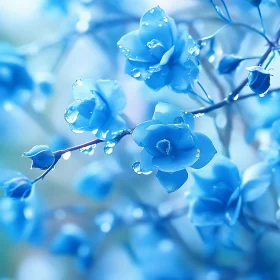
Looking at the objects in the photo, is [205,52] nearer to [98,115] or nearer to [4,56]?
[98,115]

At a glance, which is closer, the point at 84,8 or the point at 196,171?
the point at 196,171

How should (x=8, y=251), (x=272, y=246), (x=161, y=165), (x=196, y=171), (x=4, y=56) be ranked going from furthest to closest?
(x=8, y=251)
(x=272, y=246)
(x=4, y=56)
(x=196, y=171)
(x=161, y=165)

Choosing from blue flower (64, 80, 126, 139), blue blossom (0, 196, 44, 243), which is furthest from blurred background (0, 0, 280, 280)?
blue flower (64, 80, 126, 139)

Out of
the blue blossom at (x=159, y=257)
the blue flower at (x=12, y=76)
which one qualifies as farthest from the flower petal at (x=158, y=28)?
the blue blossom at (x=159, y=257)

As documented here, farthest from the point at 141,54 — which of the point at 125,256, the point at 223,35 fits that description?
the point at 125,256

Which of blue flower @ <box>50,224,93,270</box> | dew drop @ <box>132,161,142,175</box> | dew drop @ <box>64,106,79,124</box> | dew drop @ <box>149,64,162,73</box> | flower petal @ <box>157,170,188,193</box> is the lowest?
blue flower @ <box>50,224,93,270</box>

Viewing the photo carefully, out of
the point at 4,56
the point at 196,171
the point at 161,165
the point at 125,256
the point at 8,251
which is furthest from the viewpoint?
the point at 8,251

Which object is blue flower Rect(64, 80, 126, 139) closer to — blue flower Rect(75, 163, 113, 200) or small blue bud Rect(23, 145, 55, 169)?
small blue bud Rect(23, 145, 55, 169)
